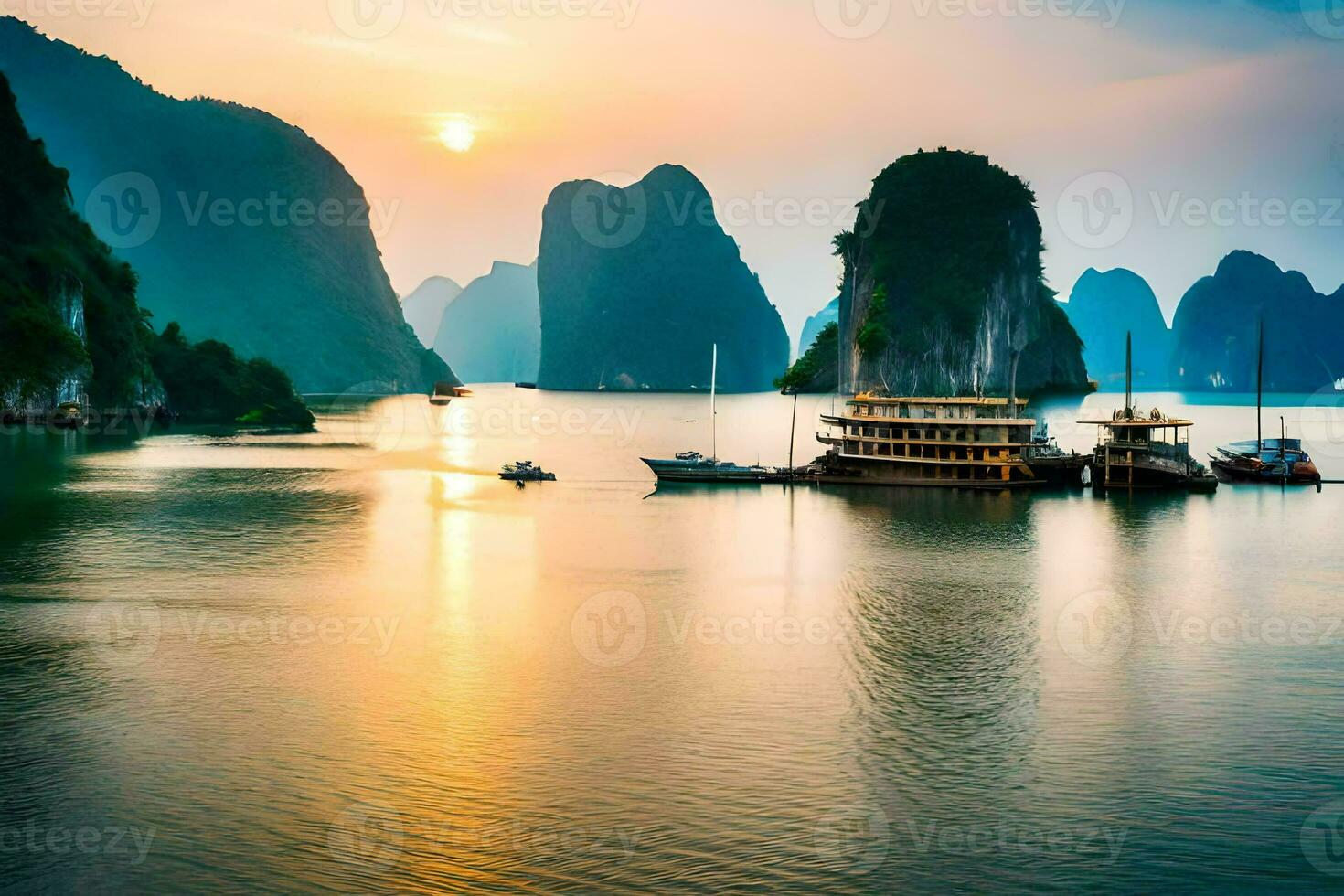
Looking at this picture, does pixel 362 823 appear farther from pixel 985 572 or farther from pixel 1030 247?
pixel 1030 247

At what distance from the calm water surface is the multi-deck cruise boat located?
14284 millimetres

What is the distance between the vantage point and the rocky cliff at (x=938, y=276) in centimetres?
17400

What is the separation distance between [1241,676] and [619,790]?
18.5m

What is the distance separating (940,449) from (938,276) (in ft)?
376

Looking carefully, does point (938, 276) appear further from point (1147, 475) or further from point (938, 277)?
point (1147, 475)

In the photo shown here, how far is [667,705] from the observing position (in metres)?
27.2

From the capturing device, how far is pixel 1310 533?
180 feet

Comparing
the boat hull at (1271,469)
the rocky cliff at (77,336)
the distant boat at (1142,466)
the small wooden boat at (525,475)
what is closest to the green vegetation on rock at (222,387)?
the rocky cliff at (77,336)

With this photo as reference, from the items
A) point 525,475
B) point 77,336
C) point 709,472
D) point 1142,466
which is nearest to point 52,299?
point 77,336

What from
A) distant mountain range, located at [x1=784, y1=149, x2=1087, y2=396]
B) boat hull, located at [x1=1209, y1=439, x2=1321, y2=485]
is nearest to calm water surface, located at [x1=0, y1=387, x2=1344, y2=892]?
boat hull, located at [x1=1209, y1=439, x2=1321, y2=485]

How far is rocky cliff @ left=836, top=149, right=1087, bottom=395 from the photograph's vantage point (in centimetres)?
17400

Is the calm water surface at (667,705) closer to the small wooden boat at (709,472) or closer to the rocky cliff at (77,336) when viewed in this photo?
the small wooden boat at (709,472)

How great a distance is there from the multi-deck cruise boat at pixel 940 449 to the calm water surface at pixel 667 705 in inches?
562

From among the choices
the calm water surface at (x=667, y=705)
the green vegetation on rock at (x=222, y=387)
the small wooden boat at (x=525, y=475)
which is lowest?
the calm water surface at (x=667, y=705)
